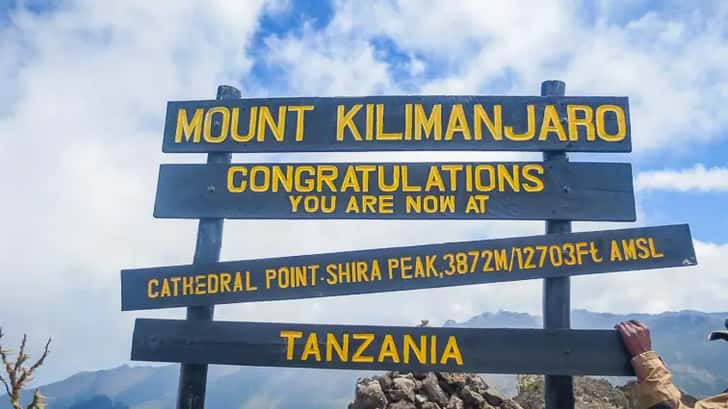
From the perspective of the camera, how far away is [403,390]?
8.30 meters

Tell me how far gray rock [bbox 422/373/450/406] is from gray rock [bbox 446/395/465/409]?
0.24 ft

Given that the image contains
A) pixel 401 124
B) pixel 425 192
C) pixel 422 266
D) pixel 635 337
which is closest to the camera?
pixel 635 337

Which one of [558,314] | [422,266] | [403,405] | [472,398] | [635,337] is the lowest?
[403,405]

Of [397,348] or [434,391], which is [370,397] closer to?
[434,391]

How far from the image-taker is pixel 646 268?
5992mm

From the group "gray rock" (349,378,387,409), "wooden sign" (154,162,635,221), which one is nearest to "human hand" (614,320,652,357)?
"wooden sign" (154,162,635,221)

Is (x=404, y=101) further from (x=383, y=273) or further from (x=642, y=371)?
(x=642, y=371)

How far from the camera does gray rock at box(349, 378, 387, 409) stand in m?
8.21

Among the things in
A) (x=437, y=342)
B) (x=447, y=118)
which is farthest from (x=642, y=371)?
(x=447, y=118)

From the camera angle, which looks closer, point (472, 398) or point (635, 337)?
point (635, 337)

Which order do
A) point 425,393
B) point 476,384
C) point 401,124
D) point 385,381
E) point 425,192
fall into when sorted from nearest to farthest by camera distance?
point 425,192
point 401,124
point 425,393
point 385,381
point 476,384

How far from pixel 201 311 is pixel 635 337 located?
4.32m

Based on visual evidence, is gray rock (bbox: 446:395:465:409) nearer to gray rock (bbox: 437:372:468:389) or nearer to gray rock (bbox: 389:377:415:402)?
gray rock (bbox: 437:372:468:389)

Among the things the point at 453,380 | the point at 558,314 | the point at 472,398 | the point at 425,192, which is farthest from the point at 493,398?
the point at 425,192
